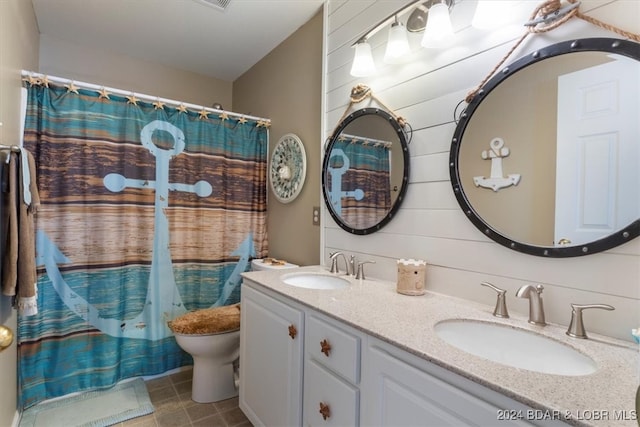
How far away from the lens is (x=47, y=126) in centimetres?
181

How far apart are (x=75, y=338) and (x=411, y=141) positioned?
2.32 m

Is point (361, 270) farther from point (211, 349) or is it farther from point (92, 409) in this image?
point (92, 409)

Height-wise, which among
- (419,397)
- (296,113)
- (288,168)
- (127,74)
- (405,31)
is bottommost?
(419,397)

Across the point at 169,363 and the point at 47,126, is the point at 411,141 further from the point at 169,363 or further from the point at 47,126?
the point at 169,363

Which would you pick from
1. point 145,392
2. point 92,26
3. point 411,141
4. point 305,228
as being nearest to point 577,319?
point 411,141

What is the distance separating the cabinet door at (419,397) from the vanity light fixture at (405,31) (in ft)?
4.08

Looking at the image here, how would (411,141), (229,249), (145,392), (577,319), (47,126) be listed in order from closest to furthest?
(577,319)
(411,141)
(47,126)
(145,392)
(229,249)

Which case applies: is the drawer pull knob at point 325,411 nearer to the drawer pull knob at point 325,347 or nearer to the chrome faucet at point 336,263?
the drawer pull knob at point 325,347

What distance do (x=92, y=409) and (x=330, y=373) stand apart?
1655 mm

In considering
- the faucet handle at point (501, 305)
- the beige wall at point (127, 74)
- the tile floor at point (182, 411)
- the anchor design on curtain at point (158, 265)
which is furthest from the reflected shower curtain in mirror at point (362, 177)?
the beige wall at point (127, 74)

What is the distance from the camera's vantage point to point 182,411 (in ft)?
6.00

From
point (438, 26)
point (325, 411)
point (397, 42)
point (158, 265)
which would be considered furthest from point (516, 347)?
point (158, 265)

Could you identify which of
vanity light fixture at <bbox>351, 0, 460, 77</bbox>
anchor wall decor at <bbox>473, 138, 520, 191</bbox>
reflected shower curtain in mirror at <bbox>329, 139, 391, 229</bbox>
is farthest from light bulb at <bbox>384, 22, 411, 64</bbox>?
anchor wall decor at <bbox>473, 138, 520, 191</bbox>

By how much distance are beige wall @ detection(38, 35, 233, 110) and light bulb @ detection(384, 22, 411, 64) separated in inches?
88.3
